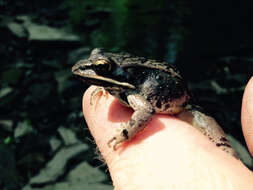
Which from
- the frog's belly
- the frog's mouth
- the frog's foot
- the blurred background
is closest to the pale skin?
the frog's belly

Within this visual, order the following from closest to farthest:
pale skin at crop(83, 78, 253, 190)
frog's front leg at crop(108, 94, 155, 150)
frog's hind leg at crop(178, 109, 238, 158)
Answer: pale skin at crop(83, 78, 253, 190), frog's front leg at crop(108, 94, 155, 150), frog's hind leg at crop(178, 109, 238, 158)

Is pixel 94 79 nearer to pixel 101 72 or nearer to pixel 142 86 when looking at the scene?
pixel 101 72

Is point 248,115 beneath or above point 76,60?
above

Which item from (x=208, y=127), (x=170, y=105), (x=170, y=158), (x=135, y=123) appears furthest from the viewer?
(x=208, y=127)

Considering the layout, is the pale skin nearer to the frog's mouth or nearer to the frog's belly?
the frog's belly

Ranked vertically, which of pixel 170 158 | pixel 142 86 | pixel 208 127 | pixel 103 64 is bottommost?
pixel 208 127

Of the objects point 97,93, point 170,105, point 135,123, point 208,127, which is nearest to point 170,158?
point 135,123

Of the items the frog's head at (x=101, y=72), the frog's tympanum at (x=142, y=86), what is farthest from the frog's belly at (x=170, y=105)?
the frog's head at (x=101, y=72)
